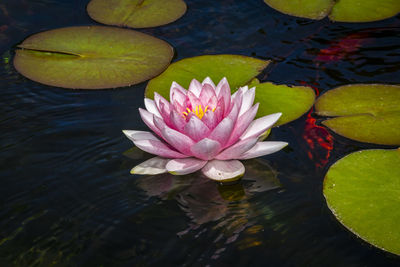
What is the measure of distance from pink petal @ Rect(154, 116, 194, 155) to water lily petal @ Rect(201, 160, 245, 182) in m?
0.16

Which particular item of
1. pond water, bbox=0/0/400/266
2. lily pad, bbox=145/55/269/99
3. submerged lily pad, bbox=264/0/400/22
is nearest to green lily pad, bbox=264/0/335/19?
submerged lily pad, bbox=264/0/400/22

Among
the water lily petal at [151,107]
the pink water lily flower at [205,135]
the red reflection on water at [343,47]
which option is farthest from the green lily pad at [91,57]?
the red reflection on water at [343,47]

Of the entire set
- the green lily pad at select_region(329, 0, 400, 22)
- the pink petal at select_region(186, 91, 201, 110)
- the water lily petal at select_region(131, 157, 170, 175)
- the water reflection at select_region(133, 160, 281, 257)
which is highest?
the green lily pad at select_region(329, 0, 400, 22)

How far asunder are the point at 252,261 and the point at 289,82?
70.5 inches

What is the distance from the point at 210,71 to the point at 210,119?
1.10m

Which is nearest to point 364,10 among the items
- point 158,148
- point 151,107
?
point 151,107

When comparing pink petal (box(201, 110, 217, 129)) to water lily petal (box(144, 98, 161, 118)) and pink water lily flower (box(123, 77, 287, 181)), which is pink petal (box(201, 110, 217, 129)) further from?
water lily petal (box(144, 98, 161, 118))

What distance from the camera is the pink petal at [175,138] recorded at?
2559mm

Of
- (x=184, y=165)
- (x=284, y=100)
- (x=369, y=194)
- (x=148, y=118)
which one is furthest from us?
(x=284, y=100)

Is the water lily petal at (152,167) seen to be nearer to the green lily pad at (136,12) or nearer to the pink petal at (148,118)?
the pink petal at (148,118)

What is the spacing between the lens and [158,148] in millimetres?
2699

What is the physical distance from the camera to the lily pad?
11.4ft

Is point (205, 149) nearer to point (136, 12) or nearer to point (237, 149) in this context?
point (237, 149)

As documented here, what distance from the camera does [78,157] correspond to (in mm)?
2924
